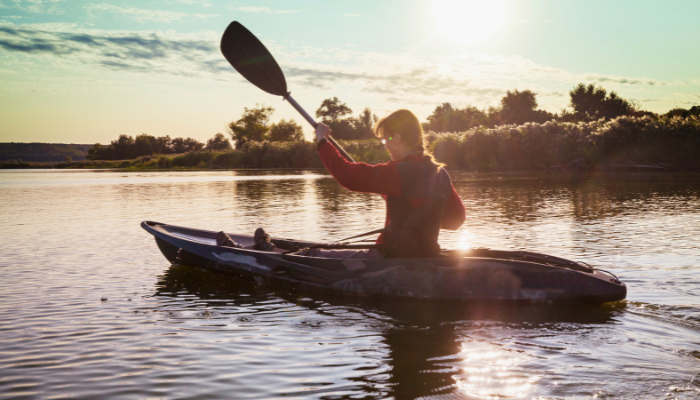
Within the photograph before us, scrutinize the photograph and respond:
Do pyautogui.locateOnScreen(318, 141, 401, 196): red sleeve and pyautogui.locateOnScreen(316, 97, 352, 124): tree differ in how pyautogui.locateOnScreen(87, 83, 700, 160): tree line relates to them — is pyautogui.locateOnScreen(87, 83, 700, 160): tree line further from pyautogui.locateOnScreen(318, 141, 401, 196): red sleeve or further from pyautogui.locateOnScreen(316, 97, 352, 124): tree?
pyautogui.locateOnScreen(318, 141, 401, 196): red sleeve

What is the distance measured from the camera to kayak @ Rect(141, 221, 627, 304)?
5137mm

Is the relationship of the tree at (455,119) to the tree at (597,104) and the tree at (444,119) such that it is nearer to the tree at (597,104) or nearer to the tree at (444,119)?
the tree at (444,119)

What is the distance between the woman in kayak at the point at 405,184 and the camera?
4.94 m

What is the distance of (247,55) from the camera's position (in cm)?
733

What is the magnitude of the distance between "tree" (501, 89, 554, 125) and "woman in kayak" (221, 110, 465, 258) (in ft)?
227

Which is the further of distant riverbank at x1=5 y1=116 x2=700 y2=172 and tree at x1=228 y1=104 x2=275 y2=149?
tree at x1=228 y1=104 x2=275 y2=149

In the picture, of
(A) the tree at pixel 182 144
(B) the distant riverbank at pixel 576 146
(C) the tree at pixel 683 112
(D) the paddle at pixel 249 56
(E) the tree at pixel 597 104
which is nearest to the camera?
(D) the paddle at pixel 249 56

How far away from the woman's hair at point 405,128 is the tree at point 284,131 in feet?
252

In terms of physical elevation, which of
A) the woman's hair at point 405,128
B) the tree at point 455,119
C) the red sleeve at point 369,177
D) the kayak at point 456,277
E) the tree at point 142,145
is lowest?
the kayak at point 456,277

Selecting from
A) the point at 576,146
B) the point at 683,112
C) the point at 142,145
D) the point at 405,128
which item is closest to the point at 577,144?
the point at 576,146

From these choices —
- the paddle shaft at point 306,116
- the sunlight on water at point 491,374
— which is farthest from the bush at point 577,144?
the sunlight on water at point 491,374

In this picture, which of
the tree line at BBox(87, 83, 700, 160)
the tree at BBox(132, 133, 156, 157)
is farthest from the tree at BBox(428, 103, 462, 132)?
the tree at BBox(132, 133, 156, 157)

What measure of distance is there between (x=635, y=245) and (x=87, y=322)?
7765mm

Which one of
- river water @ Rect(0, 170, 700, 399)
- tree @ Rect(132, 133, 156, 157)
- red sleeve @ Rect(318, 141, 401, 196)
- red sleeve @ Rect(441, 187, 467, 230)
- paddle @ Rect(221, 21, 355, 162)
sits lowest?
river water @ Rect(0, 170, 700, 399)
